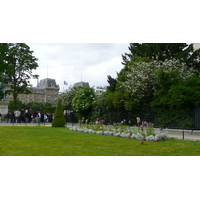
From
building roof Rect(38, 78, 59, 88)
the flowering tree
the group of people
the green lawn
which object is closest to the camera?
the green lawn

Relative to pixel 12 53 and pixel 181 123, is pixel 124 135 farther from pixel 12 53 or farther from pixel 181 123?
pixel 12 53

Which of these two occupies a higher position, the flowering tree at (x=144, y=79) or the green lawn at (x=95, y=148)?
the flowering tree at (x=144, y=79)

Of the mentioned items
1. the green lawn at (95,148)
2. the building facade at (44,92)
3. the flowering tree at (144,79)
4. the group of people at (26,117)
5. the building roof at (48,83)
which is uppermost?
the building roof at (48,83)

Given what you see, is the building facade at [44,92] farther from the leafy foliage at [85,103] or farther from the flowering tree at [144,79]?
the flowering tree at [144,79]

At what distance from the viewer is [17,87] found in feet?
119

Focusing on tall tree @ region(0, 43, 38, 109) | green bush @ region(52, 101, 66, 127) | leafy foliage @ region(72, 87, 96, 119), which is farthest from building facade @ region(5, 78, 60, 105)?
green bush @ region(52, 101, 66, 127)

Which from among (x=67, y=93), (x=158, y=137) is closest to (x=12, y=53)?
(x=67, y=93)

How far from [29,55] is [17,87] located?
500 centimetres

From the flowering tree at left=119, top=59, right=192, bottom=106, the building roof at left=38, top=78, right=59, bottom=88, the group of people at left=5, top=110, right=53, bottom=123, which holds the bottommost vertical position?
the group of people at left=5, top=110, right=53, bottom=123

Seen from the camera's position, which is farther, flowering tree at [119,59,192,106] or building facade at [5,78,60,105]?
building facade at [5,78,60,105]

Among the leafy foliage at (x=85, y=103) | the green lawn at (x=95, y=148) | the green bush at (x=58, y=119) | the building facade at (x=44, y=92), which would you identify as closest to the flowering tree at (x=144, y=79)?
the leafy foliage at (x=85, y=103)

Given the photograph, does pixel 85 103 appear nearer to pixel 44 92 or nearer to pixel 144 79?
pixel 144 79

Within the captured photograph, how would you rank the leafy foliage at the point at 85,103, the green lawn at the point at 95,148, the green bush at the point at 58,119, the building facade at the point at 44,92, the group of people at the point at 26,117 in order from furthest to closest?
the building facade at the point at 44,92
the group of people at the point at 26,117
the leafy foliage at the point at 85,103
the green bush at the point at 58,119
the green lawn at the point at 95,148

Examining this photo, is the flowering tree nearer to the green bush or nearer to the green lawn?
the green bush
